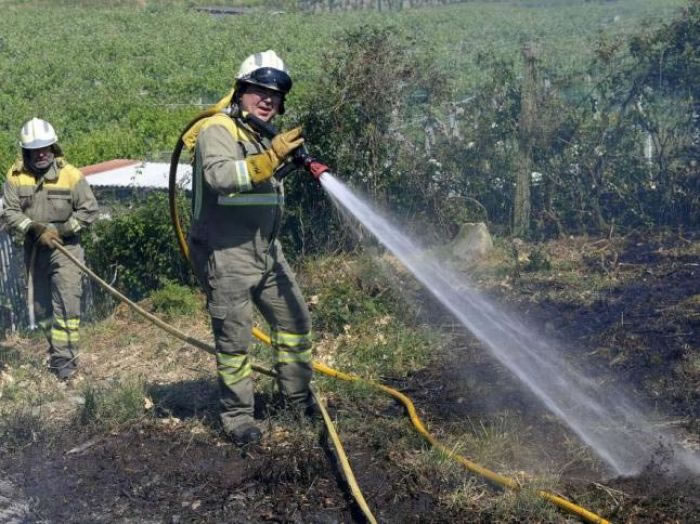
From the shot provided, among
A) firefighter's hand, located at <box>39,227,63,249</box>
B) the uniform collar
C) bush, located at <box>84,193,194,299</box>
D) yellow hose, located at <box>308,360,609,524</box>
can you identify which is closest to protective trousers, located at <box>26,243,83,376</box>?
firefighter's hand, located at <box>39,227,63,249</box>

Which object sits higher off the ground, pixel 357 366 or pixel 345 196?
pixel 345 196

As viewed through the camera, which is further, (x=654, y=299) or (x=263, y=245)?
(x=654, y=299)

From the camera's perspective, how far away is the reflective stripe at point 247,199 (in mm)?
5512

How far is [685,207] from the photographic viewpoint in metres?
10.0

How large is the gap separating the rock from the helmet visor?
431 centimetres

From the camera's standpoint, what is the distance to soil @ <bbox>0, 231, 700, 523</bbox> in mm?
4895

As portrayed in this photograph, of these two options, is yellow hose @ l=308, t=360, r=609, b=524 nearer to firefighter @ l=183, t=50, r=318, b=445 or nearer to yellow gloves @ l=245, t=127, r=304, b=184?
firefighter @ l=183, t=50, r=318, b=445

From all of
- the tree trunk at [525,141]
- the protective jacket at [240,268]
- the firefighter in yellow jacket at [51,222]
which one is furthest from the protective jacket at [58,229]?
the tree trunk at [525,141]

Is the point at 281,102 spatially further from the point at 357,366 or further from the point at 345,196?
the point at 357,366

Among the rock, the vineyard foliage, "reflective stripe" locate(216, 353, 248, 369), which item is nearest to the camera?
"reflective stripe" locate(216, 353, 248, 369)

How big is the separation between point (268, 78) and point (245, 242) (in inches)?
37.5

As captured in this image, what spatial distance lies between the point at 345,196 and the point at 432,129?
4.44m

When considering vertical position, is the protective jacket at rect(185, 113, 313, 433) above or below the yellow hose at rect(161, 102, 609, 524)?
above

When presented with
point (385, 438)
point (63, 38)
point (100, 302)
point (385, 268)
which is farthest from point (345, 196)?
point (63, 38)
